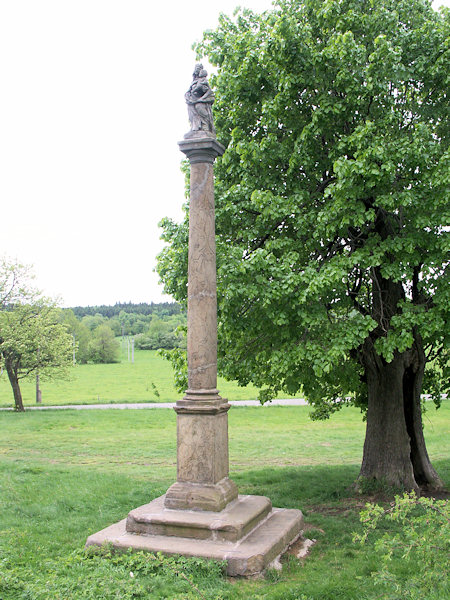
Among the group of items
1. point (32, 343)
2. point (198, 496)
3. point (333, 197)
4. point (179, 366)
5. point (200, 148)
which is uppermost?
point (200, 148)

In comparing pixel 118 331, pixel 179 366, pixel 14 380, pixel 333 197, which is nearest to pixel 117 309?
pixel 118 331

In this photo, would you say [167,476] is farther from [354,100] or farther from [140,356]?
[140,356]

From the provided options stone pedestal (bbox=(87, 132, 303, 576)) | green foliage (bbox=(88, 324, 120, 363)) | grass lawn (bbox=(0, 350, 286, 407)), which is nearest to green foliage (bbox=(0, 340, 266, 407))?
grass lawn (bbox=(0, 350, 286, 407))

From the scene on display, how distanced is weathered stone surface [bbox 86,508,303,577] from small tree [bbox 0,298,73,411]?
2491cm

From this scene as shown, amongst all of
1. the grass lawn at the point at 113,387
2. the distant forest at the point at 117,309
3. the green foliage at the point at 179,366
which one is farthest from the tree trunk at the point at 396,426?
the distant forest at the point at 117,309

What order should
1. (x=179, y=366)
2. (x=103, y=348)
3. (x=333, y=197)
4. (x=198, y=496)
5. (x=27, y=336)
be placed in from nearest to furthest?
(x=198, y=496)
(x=333, y=197)
(x=179, y=366)
(x=27, y=336)
(x=103, y=348)

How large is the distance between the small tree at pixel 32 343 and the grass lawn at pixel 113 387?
1543 millimetres

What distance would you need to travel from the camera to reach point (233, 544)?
22.7ft

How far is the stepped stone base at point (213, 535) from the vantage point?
21.7 feet

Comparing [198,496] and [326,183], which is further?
[326,183]

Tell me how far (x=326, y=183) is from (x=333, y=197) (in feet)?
4.35

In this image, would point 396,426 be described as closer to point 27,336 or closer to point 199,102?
point 199,102

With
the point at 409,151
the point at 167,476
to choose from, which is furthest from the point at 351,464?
the point at 409,151

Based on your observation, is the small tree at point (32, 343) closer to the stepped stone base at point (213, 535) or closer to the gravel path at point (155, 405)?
the gravel path at point (155, 405)
